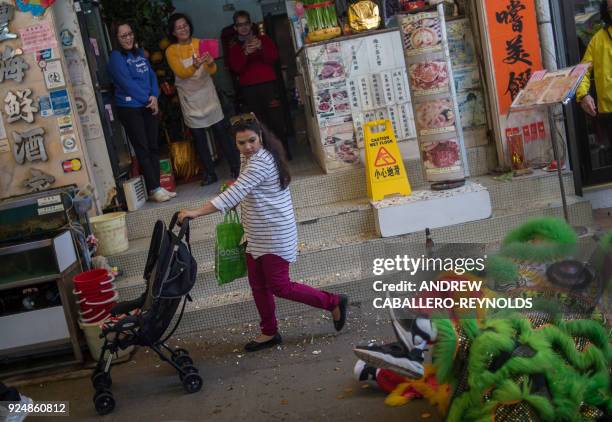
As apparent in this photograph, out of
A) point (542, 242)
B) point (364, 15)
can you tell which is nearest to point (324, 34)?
point (364, 15)

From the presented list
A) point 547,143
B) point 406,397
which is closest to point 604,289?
point 406,397

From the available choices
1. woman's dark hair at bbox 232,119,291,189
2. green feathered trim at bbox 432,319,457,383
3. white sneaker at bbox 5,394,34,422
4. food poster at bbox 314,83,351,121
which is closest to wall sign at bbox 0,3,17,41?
food poster at bbox 314,83,351,121

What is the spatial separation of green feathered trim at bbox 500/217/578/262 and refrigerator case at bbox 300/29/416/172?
14.4ft

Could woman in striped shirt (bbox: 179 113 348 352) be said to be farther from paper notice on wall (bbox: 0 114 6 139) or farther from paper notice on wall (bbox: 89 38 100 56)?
paper notice on wall (bbox: 89 38 100 56)

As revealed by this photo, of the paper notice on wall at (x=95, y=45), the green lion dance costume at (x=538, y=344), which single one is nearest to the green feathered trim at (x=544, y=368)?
the green lion dance costume at (x=538, y=344)

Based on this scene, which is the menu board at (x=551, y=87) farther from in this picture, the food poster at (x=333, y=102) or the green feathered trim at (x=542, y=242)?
the green feathered trim at (x=542, y=242)

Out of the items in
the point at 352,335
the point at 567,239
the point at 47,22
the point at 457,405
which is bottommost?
the point at 352,335

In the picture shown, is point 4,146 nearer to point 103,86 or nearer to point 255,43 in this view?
point 103,86

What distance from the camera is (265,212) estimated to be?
558 cm

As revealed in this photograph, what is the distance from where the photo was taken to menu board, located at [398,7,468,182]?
6984 mm

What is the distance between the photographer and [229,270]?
5.82 meters

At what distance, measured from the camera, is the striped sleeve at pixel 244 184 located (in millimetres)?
5355

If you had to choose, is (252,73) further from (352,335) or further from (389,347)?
(389,347)

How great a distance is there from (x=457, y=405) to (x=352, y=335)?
8.04 feet
